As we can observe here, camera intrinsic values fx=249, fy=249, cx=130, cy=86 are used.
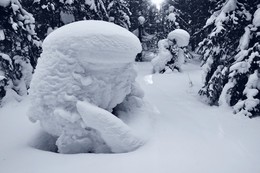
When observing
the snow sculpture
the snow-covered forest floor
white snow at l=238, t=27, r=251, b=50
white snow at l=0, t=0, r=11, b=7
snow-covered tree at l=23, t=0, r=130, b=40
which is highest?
white snow at l=0, t=0, r=11, b=7

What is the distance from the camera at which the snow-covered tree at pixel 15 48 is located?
22.3 feet

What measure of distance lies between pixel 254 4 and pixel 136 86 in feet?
12.4

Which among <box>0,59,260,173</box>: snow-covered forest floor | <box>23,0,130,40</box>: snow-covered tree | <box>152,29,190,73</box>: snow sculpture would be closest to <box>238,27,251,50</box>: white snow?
<box>0,59,260,173</box>: snow-covered forest floor

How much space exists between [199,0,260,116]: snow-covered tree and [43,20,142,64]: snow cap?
9.73 feet

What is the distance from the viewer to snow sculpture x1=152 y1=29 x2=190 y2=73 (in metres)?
13.8

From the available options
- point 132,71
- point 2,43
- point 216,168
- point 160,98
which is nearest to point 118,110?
point 132,71

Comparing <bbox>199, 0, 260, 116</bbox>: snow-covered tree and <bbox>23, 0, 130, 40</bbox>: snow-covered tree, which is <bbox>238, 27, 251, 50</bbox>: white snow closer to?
<bbox>199, 0, 260, 116</bbox>: snow-covered tree

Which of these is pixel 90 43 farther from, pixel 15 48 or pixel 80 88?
pixel 15 48

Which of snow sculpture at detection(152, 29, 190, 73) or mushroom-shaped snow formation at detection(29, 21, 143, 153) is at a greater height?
mushroom-shaped snow formation at detection(29, 21, 143, 153)

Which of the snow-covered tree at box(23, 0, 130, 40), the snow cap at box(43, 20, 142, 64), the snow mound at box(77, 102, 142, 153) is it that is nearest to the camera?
the snow mound at box(77, 102, 142, 153)

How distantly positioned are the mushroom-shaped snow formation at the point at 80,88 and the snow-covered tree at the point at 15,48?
2.62m

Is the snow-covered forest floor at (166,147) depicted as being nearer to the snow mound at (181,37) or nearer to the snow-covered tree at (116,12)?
the snow mound at (181,37)

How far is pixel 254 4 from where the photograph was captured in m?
6.43

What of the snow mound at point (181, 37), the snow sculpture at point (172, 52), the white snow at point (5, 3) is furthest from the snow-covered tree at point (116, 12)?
the white snow at point (5, 3)
